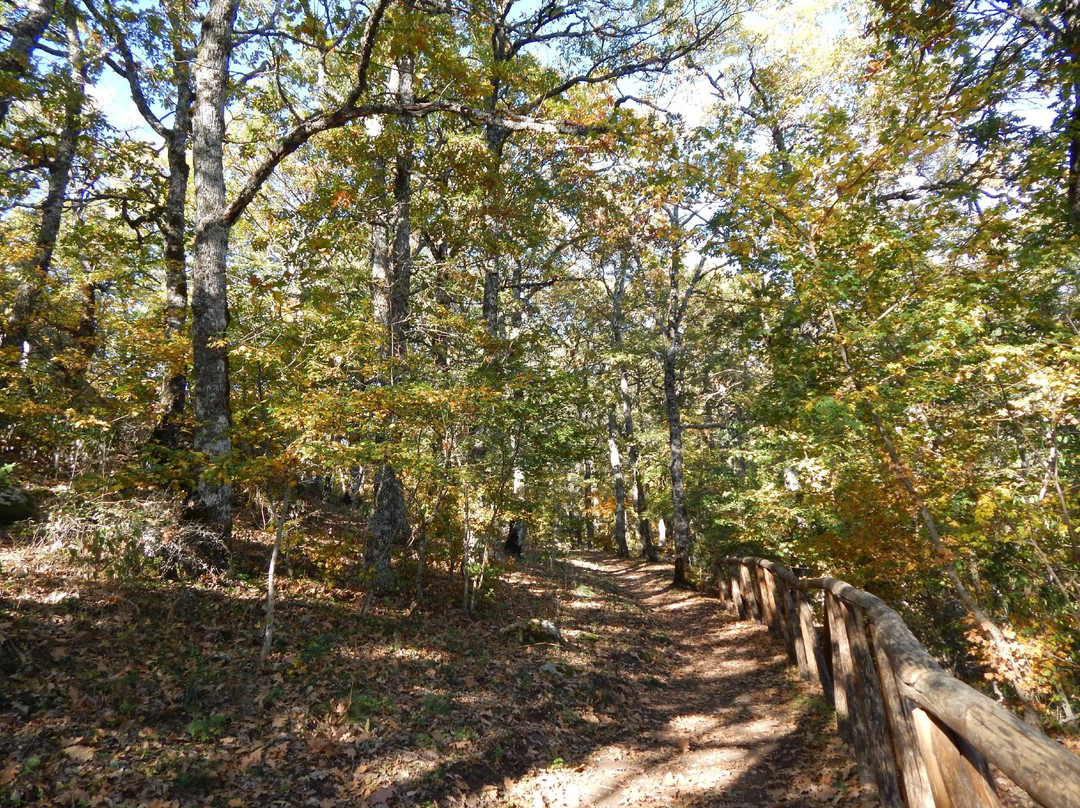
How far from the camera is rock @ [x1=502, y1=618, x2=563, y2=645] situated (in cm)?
822

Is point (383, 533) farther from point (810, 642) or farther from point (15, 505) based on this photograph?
point (810, 642)

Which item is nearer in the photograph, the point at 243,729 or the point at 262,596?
the point at 243,729

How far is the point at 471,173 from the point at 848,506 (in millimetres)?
9329

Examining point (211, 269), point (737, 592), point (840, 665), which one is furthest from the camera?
point (737, 592)

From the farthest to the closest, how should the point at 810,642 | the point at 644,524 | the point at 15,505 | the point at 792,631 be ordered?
1. the point at 644,524
2. the point at 15,505
3. the point at 792,631
4. the point at 810,642

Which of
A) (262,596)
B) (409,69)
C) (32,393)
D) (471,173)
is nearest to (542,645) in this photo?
(262,596)

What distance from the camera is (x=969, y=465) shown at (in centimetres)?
669

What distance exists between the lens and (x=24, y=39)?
7875mm

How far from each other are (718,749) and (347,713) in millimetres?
3901

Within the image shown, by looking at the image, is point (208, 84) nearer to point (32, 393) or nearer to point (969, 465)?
point (32, 393)

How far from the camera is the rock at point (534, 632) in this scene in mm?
8219

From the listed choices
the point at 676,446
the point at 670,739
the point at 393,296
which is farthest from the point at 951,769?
the point at 676,446

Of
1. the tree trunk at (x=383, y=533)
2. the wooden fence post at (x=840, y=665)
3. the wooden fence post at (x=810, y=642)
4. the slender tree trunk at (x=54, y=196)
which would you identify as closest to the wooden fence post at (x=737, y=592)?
the wooden fence post at (x=810, y=642)

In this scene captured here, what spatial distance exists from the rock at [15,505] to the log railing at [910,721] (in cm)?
1091
